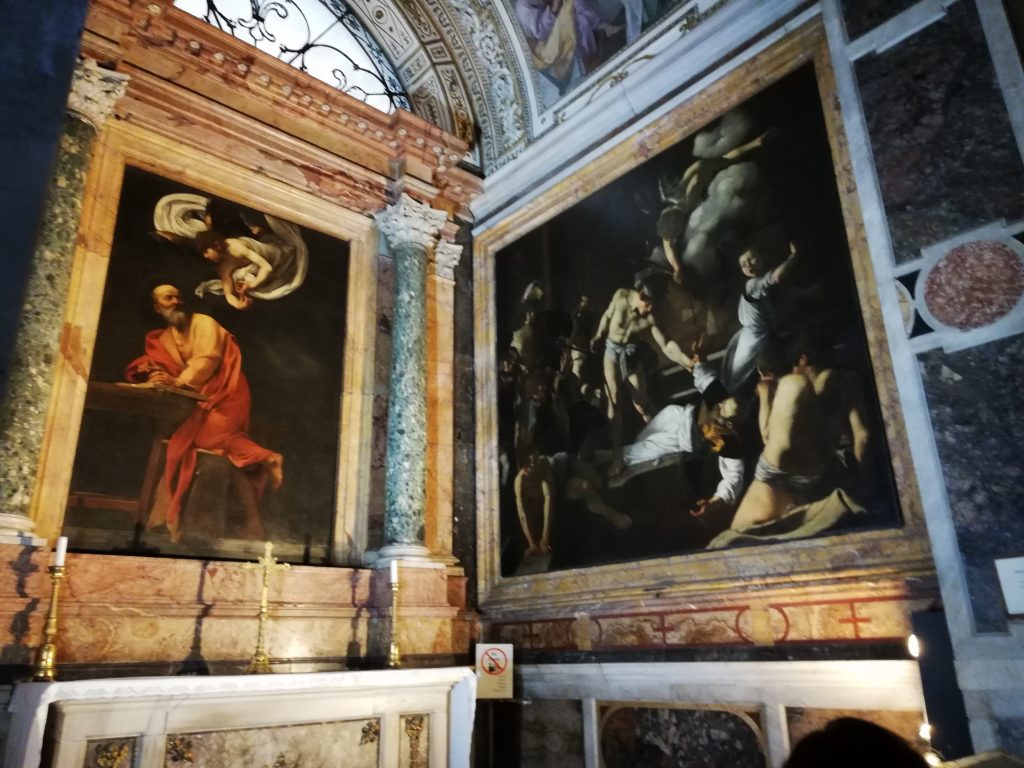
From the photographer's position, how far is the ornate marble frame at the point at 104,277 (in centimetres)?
581

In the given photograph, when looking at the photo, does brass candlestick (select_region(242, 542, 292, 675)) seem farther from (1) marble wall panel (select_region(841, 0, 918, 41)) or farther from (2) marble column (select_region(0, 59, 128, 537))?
(1) marble wall panel (select_region(841, 0, 918, 41))

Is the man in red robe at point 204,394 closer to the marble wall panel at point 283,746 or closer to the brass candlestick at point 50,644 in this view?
the brass candlestick at point 50,644

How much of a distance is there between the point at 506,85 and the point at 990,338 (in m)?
6.37

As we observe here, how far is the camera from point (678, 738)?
5602 millimetres

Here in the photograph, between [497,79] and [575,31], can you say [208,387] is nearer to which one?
[497,79]

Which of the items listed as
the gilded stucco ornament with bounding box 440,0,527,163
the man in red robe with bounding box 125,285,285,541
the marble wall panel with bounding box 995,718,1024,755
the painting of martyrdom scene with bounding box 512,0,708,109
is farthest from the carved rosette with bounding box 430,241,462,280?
the marble wall panel with bounding box 995,718,1024,755

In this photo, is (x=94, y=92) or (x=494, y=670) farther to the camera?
(x=494, y=670)

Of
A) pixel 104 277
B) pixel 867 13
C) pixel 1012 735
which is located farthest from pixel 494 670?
pixel 867 13

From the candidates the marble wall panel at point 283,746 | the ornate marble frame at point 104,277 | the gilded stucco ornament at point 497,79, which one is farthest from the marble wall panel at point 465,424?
the marble wall panel at point 283,746

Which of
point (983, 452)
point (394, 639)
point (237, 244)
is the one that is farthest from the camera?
point (237, 244)

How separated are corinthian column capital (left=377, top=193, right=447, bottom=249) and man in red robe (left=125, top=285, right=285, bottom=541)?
2164 mm

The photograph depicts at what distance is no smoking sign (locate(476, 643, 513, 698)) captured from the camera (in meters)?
6.72

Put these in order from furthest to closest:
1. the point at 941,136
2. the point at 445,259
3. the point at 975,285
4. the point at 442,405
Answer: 1. the point at 445,259
2. the point at 442,405
3. the point at 941,136
4. the point at 975,285

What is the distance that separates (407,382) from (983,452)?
504cm
